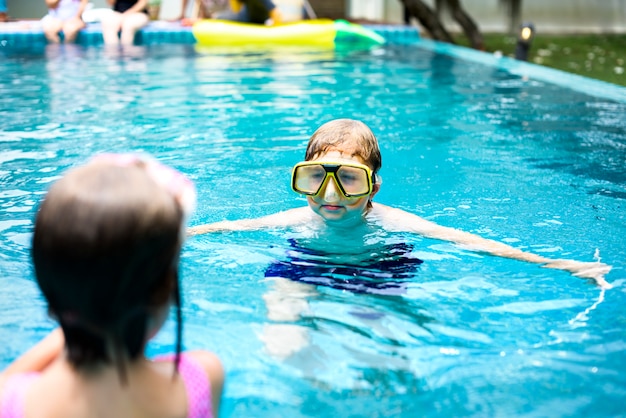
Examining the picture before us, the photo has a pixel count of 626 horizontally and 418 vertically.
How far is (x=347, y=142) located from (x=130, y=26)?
10024 mm

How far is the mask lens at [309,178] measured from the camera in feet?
10.2

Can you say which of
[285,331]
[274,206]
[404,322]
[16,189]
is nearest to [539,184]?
[274,206]

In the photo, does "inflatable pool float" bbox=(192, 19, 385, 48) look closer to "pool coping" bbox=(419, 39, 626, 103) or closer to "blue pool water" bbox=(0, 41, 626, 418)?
"pool coping" bbox=(419, 39, 626, 103)

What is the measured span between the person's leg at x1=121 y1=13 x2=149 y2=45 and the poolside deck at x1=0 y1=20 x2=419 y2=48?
8.3 inches

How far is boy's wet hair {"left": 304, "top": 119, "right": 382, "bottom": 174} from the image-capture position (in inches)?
127

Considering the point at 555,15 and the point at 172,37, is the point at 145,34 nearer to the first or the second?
the point at 172,37

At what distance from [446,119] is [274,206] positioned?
2734 mm

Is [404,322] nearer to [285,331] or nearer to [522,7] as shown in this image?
[285,331]

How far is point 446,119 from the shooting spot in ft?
21.6

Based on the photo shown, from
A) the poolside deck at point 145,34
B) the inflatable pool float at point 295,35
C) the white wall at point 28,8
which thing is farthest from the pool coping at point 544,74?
the white wall at point 28,8

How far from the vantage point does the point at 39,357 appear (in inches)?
70.3

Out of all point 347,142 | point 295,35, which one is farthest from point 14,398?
point 295,35

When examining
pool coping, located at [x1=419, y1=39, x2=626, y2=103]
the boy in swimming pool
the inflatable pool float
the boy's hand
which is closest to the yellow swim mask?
the boy in swimming pool

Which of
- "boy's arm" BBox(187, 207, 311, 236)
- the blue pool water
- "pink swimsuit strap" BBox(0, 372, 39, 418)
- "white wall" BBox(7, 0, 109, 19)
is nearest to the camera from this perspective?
"pink swimsuit strap" BBox(0, 372, 39, 418)
